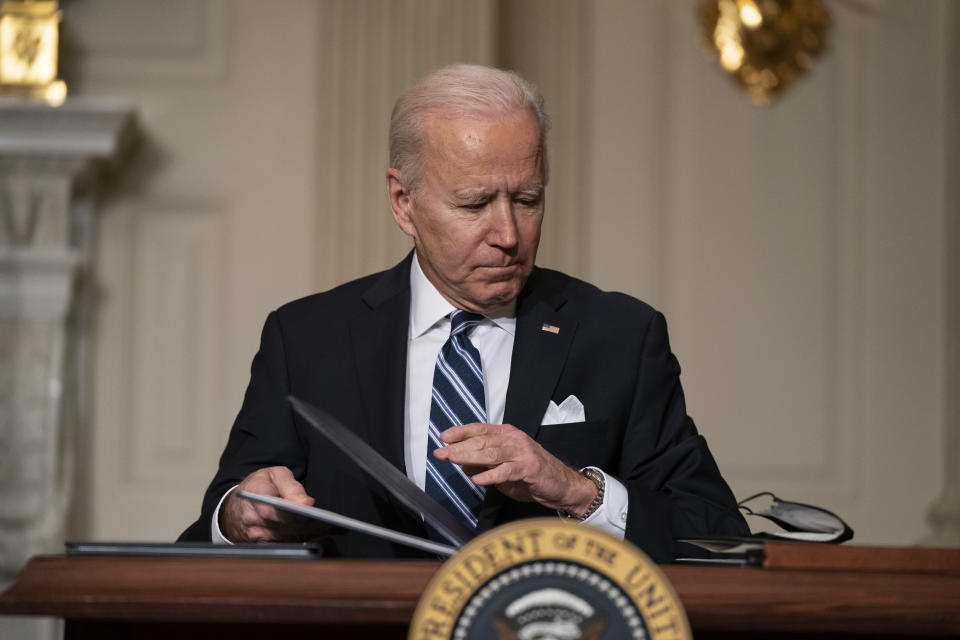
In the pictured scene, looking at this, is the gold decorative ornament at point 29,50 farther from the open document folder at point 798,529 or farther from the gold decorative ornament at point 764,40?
the open document folder at point 798,529

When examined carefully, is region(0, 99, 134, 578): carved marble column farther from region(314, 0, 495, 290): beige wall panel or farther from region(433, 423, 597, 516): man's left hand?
region(433, 423, 597, 516): man's left hand

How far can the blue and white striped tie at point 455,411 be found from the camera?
177cm

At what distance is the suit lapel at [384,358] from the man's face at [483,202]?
0.12 metres

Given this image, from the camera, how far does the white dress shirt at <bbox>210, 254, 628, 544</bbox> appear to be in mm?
1863

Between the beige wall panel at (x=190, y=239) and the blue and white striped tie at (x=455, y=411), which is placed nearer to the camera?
the blue and white striped tie at (x=455, y=411)

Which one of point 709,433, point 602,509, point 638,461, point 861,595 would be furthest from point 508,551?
point 709,433

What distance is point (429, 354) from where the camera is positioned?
76.3 inches

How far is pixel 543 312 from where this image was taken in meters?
1.95

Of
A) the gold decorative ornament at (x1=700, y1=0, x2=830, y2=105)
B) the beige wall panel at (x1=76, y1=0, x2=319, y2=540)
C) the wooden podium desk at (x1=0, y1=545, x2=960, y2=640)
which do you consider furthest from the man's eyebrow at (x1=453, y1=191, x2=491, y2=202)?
the gold decorative ornament at (x1=700, y1=0, x2=830, y2=105)

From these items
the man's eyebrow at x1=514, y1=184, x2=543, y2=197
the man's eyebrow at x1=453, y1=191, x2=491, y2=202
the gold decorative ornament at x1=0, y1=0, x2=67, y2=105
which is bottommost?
the man's eyebrow at x1=453, y1=191, x2=491, y2=202

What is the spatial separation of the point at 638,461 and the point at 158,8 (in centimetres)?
256

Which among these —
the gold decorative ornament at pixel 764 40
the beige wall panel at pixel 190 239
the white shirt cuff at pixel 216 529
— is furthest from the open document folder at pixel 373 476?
the gold decorative ornament at pixel 764 40

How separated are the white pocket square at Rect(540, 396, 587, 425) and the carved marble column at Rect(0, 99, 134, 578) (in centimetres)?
199

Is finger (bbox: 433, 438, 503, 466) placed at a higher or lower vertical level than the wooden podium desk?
higher
